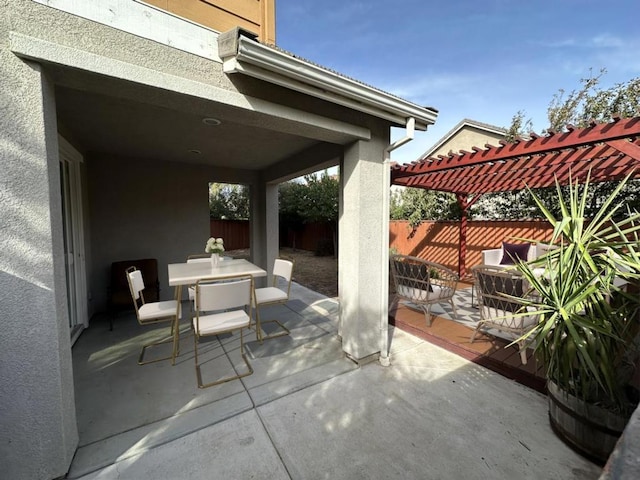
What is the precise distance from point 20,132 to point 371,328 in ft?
10.8

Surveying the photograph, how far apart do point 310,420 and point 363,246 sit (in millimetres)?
1733

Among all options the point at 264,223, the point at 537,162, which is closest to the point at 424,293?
the point at 537,162

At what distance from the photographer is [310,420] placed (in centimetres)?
230

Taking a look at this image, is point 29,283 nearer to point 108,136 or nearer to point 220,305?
point 220,305

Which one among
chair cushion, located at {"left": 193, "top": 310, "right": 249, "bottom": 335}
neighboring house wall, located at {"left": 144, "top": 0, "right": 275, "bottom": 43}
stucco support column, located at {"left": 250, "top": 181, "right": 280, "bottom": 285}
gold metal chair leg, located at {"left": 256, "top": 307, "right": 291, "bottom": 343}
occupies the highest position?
neighboring house wall, located at {"left": 144, "top": 0, "right": 275, "bottom": 43}

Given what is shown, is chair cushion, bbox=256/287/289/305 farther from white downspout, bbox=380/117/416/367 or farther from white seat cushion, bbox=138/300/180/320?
white downspout, bbox=380/117/416/367

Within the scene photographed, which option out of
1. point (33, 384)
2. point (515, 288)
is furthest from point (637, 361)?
point (33, 384)

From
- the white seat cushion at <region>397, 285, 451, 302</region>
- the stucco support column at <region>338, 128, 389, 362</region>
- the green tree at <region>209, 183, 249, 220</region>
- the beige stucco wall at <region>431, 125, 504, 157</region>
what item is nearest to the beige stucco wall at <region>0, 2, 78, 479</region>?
the stucco support column at <region>338, 128, 389, 362</region>

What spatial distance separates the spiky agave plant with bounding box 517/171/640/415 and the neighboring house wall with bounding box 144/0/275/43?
9.48 feet

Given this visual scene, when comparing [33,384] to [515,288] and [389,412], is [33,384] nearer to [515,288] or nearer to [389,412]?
[389,412]

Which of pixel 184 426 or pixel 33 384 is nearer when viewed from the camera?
pixel 33 384

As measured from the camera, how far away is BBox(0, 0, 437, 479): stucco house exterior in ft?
5.18

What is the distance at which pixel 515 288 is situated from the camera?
10.2 feet

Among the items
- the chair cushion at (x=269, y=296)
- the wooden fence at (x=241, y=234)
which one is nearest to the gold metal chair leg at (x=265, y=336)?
the chair cushion at (x=269, y=296)
